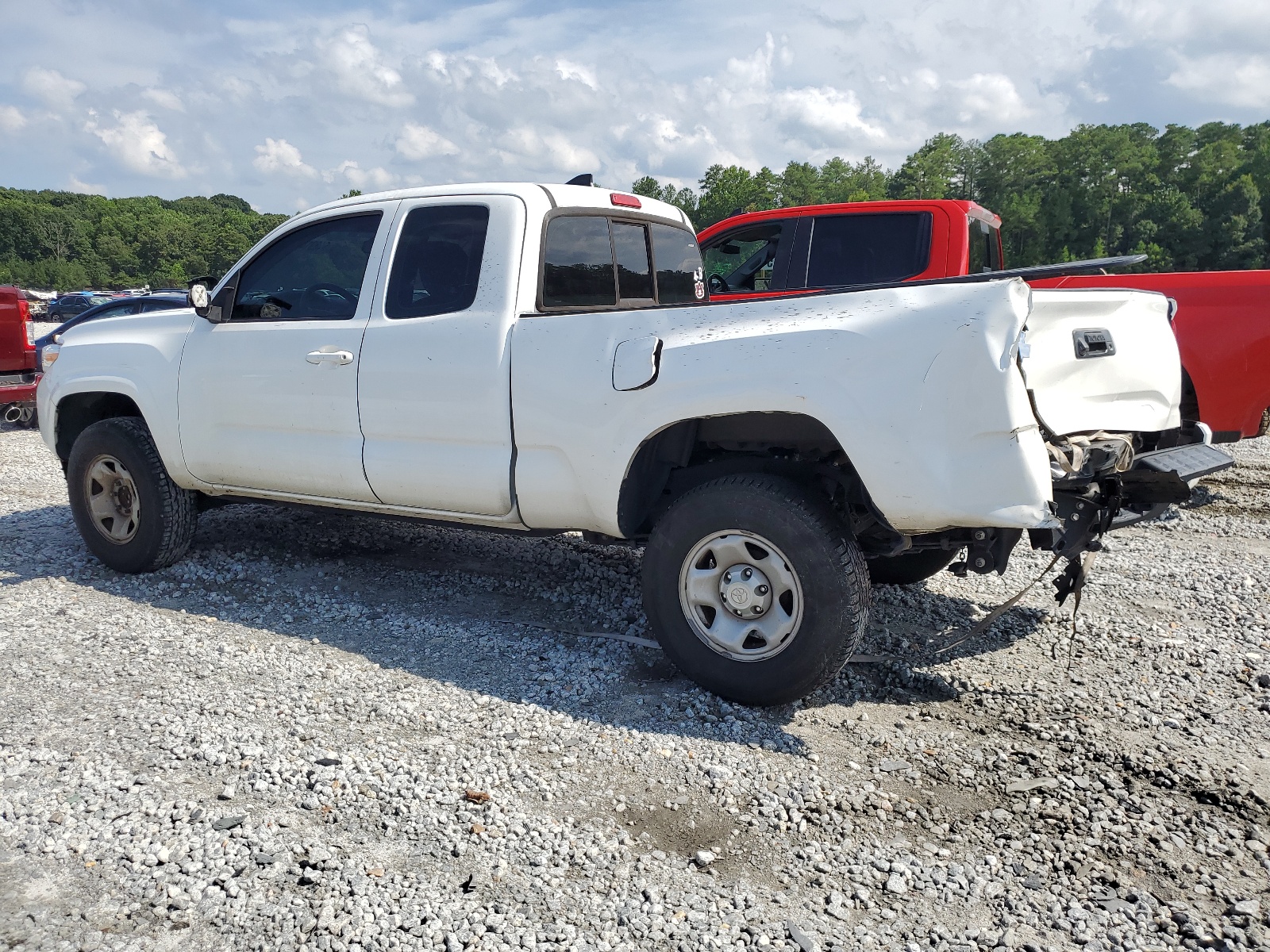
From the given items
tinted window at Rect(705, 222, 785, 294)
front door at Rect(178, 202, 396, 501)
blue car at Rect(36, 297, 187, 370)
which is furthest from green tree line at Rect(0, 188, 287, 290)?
front door at Rect(178, 202, 396, 501)

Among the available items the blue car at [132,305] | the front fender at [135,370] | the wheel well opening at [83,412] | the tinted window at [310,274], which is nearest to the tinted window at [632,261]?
the tinted window at [310,274]

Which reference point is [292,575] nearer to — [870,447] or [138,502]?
[138,502]

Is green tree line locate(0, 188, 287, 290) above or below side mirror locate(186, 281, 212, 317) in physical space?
above

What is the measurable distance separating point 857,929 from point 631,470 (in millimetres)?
1932

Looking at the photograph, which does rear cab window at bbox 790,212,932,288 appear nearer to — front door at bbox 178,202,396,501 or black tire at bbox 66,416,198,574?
front door at bbox 178,202,396,501

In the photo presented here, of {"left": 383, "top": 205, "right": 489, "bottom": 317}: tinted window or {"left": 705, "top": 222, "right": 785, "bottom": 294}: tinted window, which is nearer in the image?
{"left": 383, "top": 205, "right": 489, "bottom": 317}: tinted window

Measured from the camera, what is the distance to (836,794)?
3055mm

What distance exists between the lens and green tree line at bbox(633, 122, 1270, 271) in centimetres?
6519

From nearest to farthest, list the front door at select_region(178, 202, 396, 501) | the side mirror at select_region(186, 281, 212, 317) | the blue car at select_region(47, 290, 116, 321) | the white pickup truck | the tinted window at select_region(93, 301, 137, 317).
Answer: the white pickup truck < the front door at select_region(178, 202, 396, 501) < the side mirror at select_region(186, 281, 212, 317) < the tinted window at select_region(93, 301, 137, 317) < the blue car at select_region(47, 290, 116, 321)

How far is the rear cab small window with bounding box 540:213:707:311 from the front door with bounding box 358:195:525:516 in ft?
0.72

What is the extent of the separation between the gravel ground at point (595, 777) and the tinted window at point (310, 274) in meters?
1.51

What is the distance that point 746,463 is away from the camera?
380 cm

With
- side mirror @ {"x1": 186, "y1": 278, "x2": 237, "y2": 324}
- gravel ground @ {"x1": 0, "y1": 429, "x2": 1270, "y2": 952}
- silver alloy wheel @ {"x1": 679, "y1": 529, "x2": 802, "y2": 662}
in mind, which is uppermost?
side mirror @ {"x1": 186, "y1": 278, "x2": 237, "y2": 324}

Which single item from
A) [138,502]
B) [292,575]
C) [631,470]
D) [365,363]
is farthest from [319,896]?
[138,502]
